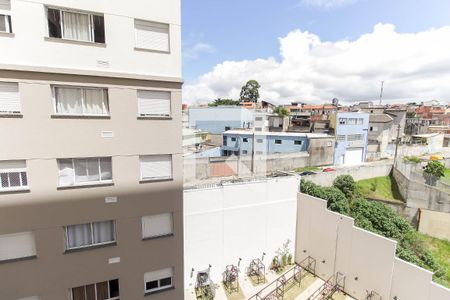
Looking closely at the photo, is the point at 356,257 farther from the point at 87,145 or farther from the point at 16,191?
the point at 16,191

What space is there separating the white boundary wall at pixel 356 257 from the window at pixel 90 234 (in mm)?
12411

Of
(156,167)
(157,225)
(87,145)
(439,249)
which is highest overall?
(87,145)

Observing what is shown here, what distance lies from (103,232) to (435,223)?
84.2 feet

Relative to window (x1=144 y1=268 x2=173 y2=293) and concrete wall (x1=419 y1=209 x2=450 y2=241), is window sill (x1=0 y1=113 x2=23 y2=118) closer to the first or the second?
window (x1=144 y1=268 x2=173 y2=293)

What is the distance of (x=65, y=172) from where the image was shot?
7.97 metres

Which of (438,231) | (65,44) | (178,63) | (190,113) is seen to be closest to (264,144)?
(190,113)

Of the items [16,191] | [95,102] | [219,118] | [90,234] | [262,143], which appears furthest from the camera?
[219,118]

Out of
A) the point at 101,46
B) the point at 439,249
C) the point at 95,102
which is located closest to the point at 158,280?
the point at 95,102

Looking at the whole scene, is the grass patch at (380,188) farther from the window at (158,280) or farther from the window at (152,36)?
the window at (152,36)

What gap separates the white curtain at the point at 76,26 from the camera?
7.58 m

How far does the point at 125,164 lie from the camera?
855 centimetres

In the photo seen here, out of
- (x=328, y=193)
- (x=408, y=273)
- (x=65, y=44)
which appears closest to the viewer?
(x=65, y=44)

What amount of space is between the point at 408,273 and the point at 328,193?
7053 millimetres

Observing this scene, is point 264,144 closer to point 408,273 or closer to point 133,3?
point 408,273
